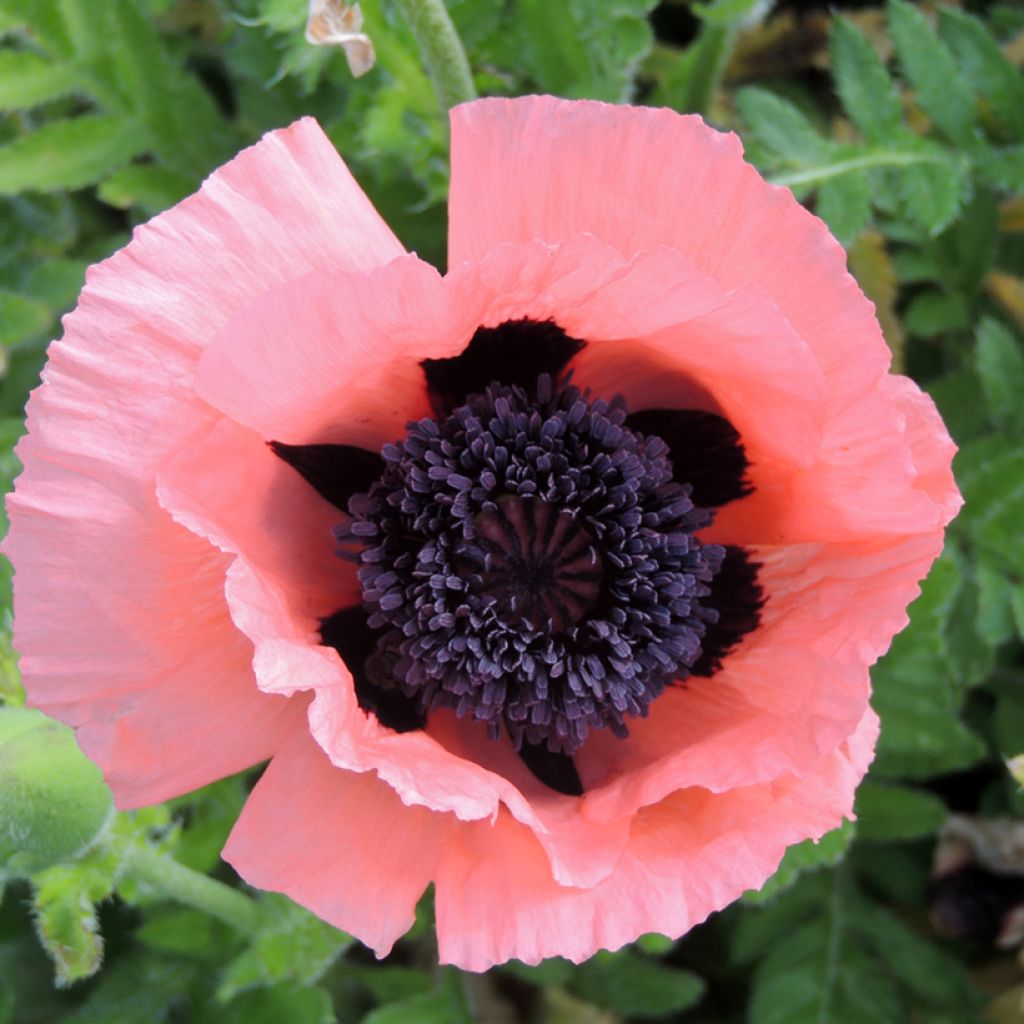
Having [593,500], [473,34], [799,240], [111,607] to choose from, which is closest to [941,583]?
[593,500]

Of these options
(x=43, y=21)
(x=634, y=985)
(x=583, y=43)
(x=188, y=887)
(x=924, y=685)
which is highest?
(x=43, y=21)

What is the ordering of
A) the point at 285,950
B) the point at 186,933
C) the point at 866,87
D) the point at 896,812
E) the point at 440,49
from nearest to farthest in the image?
1. the point at 440,49
2. the point at 285,950
3. the point at 186,933
4. the point at 866,87
5. the point at 896,812

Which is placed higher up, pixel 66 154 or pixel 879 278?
pixel 66 154

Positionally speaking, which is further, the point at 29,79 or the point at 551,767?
the point at 29,79

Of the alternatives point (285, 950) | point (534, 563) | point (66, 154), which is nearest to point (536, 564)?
point (534, 563)

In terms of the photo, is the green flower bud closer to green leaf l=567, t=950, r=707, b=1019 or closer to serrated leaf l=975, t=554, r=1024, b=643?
green leaf l=567, t=950, r=707, b=1019

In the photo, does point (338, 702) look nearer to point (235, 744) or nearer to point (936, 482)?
point (235, 744)

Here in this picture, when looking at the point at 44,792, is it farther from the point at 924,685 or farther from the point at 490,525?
the point at 924,685

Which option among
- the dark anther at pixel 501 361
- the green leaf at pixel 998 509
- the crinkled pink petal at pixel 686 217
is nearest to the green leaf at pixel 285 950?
the dark anther at pixel 501 361
